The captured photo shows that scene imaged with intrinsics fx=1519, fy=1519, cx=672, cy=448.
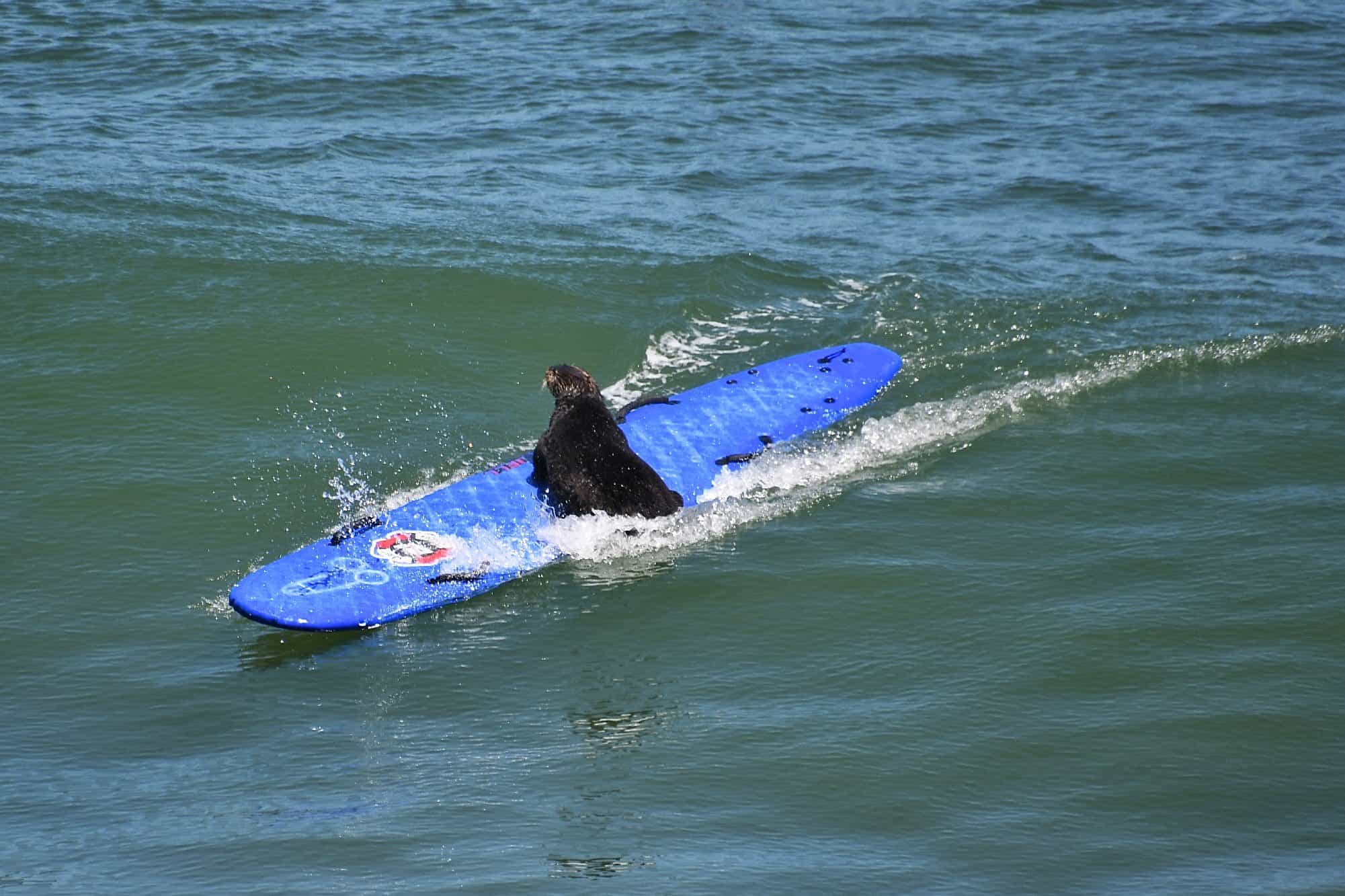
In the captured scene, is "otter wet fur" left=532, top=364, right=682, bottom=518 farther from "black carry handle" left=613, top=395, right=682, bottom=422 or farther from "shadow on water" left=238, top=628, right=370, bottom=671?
"shadow on water" left=238, top=628, right=370, bottom=671

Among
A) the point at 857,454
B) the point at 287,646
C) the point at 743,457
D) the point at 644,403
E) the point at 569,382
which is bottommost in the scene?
the point at 287,646

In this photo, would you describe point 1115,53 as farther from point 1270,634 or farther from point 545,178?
point 1270,634

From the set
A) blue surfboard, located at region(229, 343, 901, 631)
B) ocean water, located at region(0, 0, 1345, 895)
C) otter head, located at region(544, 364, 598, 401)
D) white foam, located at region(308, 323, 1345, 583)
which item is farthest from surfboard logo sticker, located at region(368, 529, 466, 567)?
otter head, located at region(544, 364, 598, 401)

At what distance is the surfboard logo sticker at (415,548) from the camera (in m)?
8.73

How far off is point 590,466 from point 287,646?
2.08 metres

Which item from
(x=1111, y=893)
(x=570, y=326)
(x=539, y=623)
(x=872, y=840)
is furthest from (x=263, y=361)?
(x=1111, y=893)

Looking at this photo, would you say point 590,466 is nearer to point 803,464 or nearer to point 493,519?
point 493,519

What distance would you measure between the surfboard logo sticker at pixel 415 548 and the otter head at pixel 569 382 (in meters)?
1.19

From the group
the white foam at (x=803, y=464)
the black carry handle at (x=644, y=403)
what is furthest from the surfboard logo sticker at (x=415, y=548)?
the black carry handle at (x=644, y=403)

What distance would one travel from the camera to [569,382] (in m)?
9.51

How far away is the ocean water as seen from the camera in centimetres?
659

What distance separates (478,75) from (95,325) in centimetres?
779

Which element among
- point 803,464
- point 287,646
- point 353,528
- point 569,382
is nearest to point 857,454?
point 803,464

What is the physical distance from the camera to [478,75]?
63.1ft
